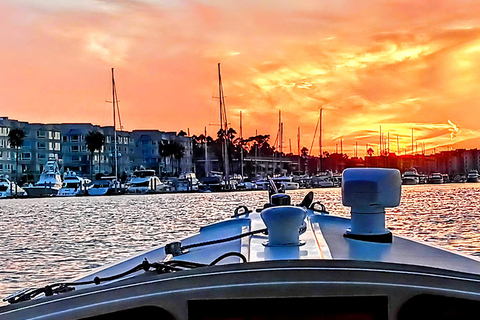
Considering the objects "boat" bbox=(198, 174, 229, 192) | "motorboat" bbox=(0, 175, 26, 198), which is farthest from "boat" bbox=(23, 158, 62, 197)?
"boat" bbox=(198, 174, 229, 192)

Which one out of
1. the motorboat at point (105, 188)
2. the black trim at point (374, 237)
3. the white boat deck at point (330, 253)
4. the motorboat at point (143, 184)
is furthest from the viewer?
the motorboat at point (143, 184)

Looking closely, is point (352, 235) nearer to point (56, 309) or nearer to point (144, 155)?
point (56, 309)

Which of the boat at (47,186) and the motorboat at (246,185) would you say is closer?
the boat at (47,186)

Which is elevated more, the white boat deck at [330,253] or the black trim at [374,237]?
the black trim at [374,237]

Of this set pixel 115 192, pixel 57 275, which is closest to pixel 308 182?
pixel 115 192

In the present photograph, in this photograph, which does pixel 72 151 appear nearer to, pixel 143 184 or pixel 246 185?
pixel 143 184

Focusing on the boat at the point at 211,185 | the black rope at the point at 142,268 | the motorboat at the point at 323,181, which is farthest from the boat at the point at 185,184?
the black rope at the point at 142,268

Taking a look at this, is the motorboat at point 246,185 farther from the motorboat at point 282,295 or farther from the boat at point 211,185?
the motorboat at point 282,295

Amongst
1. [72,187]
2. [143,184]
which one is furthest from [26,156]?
[143,184]

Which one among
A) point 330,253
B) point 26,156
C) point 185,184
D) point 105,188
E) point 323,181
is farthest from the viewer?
point 26,156

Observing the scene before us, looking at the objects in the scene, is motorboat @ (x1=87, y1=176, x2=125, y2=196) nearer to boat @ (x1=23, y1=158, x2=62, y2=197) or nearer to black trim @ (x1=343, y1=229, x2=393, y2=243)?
boat @ (x1=23, y1=158, x2=62, y2=197)

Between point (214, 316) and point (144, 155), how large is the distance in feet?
445

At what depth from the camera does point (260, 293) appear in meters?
2.14

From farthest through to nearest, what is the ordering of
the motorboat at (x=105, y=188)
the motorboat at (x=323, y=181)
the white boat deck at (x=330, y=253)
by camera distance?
the motorboat at (x=323, y=181)
the motorboat at (x=105, y=188)
the white boat deck at (x=330, y=253)
